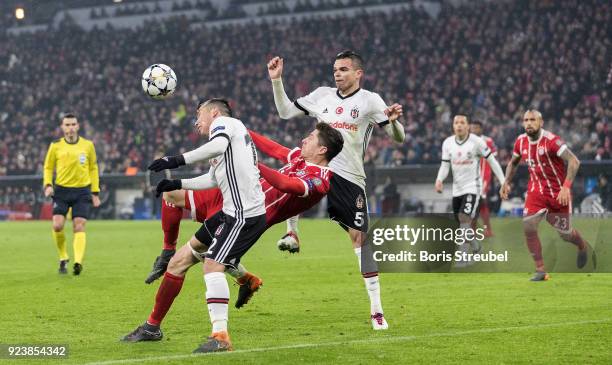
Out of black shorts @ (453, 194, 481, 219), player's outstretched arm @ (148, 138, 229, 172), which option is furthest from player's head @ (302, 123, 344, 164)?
black shorts @ (453, 194, 481, 219)

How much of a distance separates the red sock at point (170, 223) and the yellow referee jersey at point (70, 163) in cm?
→ 572

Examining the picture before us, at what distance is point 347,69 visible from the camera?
9.13m

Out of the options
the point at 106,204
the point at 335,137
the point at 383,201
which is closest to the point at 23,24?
the point at 106,204

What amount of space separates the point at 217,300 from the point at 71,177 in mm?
8363

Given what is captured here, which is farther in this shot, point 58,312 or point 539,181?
point 539,181

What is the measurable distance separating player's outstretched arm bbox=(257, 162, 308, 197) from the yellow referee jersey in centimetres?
834

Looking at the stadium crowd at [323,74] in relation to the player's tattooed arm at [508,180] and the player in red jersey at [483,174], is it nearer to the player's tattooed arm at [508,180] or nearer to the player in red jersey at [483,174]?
the player in red jersey at [483,174]

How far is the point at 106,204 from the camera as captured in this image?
37188mm

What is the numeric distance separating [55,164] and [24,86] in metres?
35.2

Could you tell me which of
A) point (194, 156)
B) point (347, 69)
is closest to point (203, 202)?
point (347, 69)

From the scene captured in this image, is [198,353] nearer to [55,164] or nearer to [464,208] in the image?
[55,164]

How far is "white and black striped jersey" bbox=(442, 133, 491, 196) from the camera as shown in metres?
16.6

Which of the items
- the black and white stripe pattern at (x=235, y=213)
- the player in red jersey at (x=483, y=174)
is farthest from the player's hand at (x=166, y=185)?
the player in red jersey at (x=483, y=174)

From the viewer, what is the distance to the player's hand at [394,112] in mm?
8492
